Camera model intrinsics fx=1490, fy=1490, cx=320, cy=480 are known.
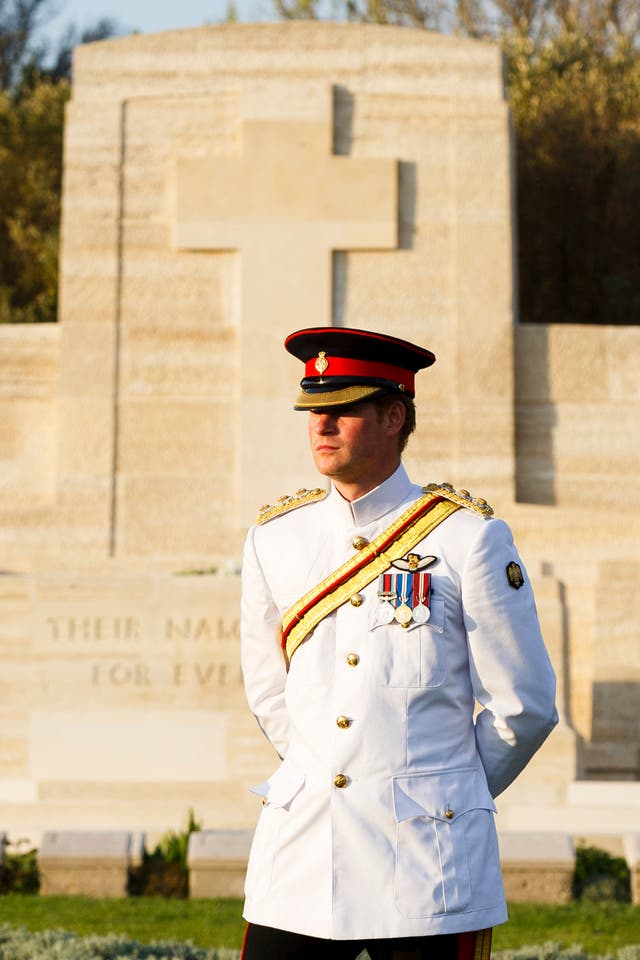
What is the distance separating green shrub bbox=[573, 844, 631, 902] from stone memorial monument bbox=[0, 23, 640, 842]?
5.09 meters

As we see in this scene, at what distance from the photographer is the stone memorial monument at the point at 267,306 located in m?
13.9

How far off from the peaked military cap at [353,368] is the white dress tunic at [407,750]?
229 mm

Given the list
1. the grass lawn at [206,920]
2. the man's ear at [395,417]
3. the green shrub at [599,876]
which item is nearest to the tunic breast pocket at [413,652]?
the man's ear at [395,417]

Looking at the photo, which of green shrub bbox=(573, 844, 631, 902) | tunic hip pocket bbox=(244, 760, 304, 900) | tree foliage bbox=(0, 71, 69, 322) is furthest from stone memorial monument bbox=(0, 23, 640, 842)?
tunic hip pocket bbox=(244, 760, 304, 900)

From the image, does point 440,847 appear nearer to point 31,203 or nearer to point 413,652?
point 413,652

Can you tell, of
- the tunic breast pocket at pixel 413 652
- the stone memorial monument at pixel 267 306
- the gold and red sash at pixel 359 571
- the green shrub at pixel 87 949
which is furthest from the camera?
the stone memorial monument at pixel 267 306

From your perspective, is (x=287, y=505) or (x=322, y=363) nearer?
(x=322, y=363)

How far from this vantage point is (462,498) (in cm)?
337

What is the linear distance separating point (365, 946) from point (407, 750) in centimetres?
41

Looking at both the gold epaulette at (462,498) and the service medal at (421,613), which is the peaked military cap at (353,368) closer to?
the gold epaulette at (462,498)

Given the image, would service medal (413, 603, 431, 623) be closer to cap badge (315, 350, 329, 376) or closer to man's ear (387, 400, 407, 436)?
man's ear (387, 400, 407, 436)

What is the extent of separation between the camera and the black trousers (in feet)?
9.88

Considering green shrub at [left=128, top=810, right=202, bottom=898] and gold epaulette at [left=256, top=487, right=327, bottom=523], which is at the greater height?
gold epaulette at [left=256, top=487, right=327, bottom=523]

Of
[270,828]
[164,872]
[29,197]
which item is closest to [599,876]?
[164,872]
